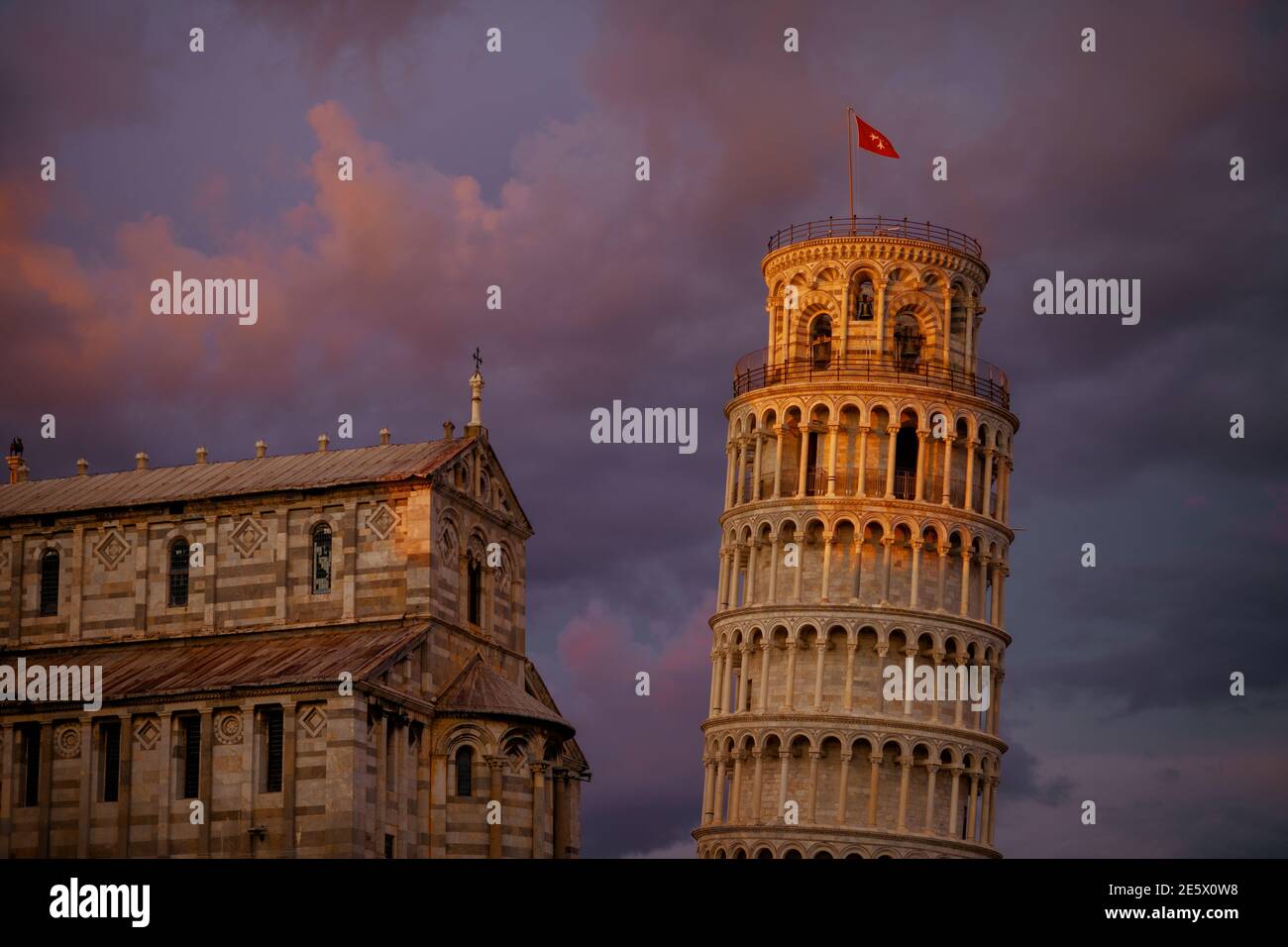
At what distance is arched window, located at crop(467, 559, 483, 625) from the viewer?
95.8 metres

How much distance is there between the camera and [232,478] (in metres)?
96.8

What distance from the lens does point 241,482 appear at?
96.0 m

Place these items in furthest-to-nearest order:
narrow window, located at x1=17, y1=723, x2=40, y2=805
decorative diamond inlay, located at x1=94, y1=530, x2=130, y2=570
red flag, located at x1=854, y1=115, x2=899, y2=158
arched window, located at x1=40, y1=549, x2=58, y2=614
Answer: red flag, located at x1=854, y1=115, x2=899, y2=158 → arched window, located at x1=40, y1=549, x2=58, y2=614 → decorative diamond inlay, located at x1=94, y1=530, x2=130, y2=570 → narrow window, located at x1=17, y1=723, x2=40, y2=805

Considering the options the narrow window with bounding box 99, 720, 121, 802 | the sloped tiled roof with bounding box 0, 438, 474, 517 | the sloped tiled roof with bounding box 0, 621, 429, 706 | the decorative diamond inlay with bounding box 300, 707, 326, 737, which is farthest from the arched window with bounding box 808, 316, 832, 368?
the narrow window with bounding box 99, 720, 121, 802

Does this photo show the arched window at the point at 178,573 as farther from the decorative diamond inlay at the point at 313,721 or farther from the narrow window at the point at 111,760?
the decorative diamond inlay at the point at 313,721

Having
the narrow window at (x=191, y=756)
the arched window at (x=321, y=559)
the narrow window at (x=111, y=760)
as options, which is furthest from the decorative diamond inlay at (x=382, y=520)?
the narrow window at (x=111, y=760)

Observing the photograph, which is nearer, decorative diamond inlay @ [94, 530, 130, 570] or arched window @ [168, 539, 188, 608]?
arched window @ [168, 539, 188, 608]

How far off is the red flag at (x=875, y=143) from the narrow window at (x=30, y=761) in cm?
5568

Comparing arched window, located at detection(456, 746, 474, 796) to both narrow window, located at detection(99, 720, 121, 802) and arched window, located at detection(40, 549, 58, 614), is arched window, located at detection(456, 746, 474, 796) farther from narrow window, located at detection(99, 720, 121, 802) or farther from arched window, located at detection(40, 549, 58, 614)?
arched window, located at detection(40, 549, 58, 614)

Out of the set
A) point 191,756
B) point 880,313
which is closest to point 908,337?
point 880,313

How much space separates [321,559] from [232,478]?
6038mm

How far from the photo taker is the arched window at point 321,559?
93.2m

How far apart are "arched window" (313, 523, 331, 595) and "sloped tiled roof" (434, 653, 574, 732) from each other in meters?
6.43

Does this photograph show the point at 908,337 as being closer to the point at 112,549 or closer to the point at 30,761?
the point at 112,549
